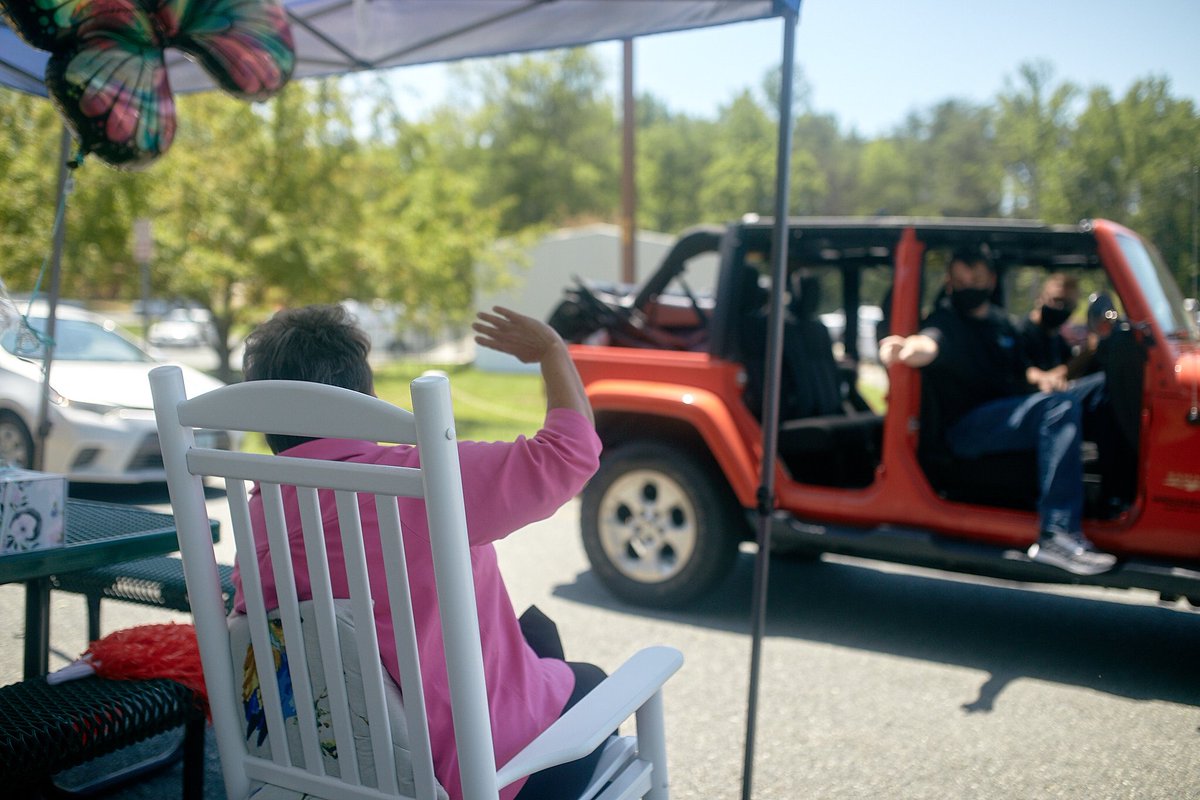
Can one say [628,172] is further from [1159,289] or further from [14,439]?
[1159,289]

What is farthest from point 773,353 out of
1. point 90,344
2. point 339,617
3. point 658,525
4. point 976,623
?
point 90,344

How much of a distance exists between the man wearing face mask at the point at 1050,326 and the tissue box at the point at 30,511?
445cm

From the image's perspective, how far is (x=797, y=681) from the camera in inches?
172

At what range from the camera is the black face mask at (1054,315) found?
546 centimetres

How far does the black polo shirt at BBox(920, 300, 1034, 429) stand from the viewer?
15.6ft

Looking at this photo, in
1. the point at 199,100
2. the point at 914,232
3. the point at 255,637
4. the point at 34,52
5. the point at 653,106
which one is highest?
the point at 653,106

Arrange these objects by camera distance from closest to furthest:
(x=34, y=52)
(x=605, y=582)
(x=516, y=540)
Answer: (x=34, y=52) < (x=605, y=582) < (x=516, y=540)

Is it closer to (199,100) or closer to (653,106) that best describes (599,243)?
(199,100)

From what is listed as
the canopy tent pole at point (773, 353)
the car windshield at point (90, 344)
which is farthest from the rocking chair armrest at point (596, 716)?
the car windshield at point (90, 344)

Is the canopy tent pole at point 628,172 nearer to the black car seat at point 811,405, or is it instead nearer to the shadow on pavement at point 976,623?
the black car seat at point 811,405

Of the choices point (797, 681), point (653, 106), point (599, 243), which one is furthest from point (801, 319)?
point (653, 106)

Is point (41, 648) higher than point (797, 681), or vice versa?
point (41, 648)

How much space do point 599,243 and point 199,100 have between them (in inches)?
759

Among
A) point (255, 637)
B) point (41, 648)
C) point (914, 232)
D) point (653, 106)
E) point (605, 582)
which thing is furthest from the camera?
point (653, 106)
